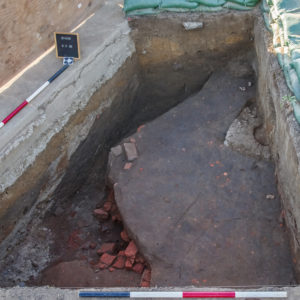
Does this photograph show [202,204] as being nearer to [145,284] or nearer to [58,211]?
[145,284]

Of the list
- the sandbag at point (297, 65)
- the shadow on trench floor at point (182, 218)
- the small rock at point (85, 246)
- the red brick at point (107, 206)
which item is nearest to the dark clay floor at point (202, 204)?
the shadow on trench floor at point (182, 218)

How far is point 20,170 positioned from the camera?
3.89 metres

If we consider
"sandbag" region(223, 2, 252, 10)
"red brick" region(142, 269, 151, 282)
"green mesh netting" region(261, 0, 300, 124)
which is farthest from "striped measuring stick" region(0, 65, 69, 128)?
"green mesh netting" region(261, 0, 300, 124)

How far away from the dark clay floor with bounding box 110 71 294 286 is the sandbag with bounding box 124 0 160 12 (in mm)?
1384

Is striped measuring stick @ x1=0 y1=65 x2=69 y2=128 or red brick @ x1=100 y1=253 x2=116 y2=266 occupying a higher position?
striped measuring stick @ x1=0 y1=65 x2=69 y2=128

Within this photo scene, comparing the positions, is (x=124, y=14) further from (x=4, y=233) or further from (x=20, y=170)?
(x=4, y=233)

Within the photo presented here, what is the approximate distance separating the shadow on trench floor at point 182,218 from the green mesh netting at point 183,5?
3.30 feet

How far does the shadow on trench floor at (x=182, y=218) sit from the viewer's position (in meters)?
3.35

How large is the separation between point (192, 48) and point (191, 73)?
347 mm

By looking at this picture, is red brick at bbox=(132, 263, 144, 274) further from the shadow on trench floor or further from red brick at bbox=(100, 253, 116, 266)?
red brick at bbox=(100, 253, 116, 266)

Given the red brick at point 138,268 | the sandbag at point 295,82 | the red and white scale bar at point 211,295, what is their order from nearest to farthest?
the red and white scale bar at point 211,295 < the sandbag at point 295,82 < the red brick at point 138,268

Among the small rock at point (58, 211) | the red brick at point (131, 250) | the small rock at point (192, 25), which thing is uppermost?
the small rock at point (192, 25)

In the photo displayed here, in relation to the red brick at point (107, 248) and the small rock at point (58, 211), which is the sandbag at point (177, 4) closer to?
the small rock at point (58, 211)

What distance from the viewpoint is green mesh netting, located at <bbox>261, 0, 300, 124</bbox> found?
341 cm
